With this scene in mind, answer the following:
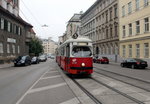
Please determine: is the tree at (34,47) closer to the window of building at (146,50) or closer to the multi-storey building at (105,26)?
the multi-storey building at (105,26)

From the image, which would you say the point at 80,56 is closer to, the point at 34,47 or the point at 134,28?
the point at 134,28

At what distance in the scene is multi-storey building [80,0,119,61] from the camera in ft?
161

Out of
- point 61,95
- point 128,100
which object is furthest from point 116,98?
point 61,95

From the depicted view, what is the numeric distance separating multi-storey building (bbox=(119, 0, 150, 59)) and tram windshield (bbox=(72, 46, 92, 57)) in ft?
66.1

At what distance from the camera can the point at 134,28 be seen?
3825 cm

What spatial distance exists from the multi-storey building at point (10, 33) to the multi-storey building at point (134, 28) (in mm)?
21590

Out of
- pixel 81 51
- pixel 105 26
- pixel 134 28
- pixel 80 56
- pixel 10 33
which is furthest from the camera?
→ pixel 105 26

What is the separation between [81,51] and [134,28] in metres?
25.1

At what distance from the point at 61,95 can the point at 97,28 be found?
5687 cm

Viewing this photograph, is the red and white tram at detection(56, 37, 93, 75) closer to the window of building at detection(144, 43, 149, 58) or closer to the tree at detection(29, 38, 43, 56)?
the window of building at detection(144, 43, 149, 58)

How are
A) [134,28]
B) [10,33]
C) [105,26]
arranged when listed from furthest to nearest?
[105,26] → [10,33] → [134,28]

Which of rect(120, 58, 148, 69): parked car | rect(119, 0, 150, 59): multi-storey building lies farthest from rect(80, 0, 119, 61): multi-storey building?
rect(120, 58, 148, 69): parked car

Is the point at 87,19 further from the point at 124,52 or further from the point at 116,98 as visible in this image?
the point at 116,98

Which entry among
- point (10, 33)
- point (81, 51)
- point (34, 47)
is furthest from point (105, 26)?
point (81, 51)
